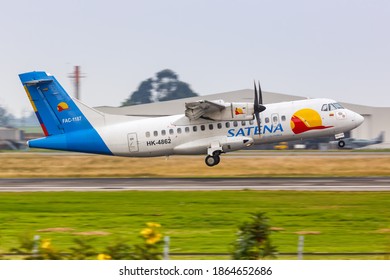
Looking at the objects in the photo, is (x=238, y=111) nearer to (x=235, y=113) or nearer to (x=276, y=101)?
(x=235, y=113)

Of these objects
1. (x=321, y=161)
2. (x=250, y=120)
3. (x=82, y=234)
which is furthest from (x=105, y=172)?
(x=82, y=234)

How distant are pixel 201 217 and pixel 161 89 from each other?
130 metres

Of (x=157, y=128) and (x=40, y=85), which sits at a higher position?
(x=40, y=85)

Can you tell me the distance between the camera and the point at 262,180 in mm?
41094

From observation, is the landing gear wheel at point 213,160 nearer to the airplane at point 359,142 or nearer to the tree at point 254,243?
the tree at point 254,243

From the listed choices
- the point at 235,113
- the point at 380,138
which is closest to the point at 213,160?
the point at 235,113

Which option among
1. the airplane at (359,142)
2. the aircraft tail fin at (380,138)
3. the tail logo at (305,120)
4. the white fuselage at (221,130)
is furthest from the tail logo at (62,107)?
the aircraft tail fin at (380,138)

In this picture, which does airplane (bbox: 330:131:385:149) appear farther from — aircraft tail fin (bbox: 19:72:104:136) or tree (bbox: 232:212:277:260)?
tree (bbox: 232:212:277:260)

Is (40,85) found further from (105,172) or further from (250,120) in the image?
(250,120)

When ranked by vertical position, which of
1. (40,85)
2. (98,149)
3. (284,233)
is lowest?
(284,233)

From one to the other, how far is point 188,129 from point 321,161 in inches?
553

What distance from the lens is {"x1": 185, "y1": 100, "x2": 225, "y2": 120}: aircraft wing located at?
143 feet

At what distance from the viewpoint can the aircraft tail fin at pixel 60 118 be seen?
45344 millimetres

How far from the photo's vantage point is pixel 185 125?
4528 centimetres
